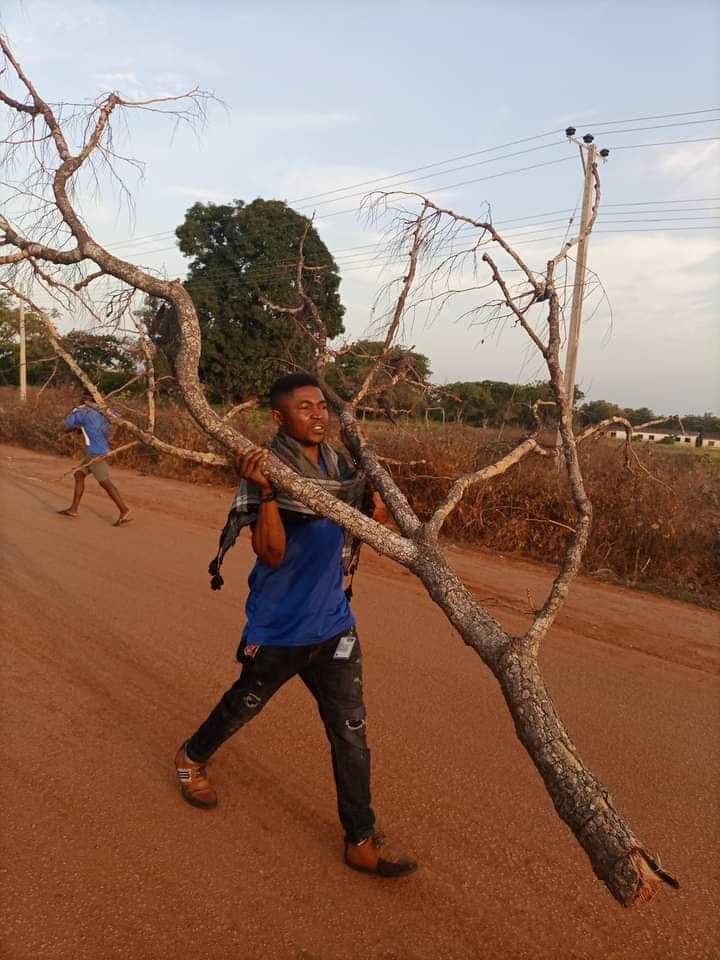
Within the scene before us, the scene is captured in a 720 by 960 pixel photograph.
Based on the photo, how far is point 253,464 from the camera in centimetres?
226

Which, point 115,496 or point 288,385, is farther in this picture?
point 115,496

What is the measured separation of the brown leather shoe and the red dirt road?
5 cm

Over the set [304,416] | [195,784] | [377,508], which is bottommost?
[195,784]

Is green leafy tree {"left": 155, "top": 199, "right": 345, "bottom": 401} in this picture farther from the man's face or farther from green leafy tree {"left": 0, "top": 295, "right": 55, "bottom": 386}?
the man's face

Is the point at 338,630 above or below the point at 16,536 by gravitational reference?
above

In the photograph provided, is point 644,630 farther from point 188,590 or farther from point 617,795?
point 188,590

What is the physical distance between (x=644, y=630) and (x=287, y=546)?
4.33 meters

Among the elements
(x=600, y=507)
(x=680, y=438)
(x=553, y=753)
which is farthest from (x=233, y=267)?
(x=553, y=753)

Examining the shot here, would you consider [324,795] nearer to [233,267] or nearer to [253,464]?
[253,464]

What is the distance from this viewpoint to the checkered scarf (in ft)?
8.31

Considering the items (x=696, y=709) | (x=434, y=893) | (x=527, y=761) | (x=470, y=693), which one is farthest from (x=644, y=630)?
(x=434, y=893)

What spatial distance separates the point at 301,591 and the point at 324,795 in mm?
1201

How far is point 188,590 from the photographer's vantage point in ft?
21.1

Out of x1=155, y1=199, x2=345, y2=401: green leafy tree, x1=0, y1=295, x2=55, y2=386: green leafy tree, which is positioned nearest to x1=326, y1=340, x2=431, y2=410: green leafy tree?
x1=0, y1=295, x2=55, y2=386: green leafy tree
